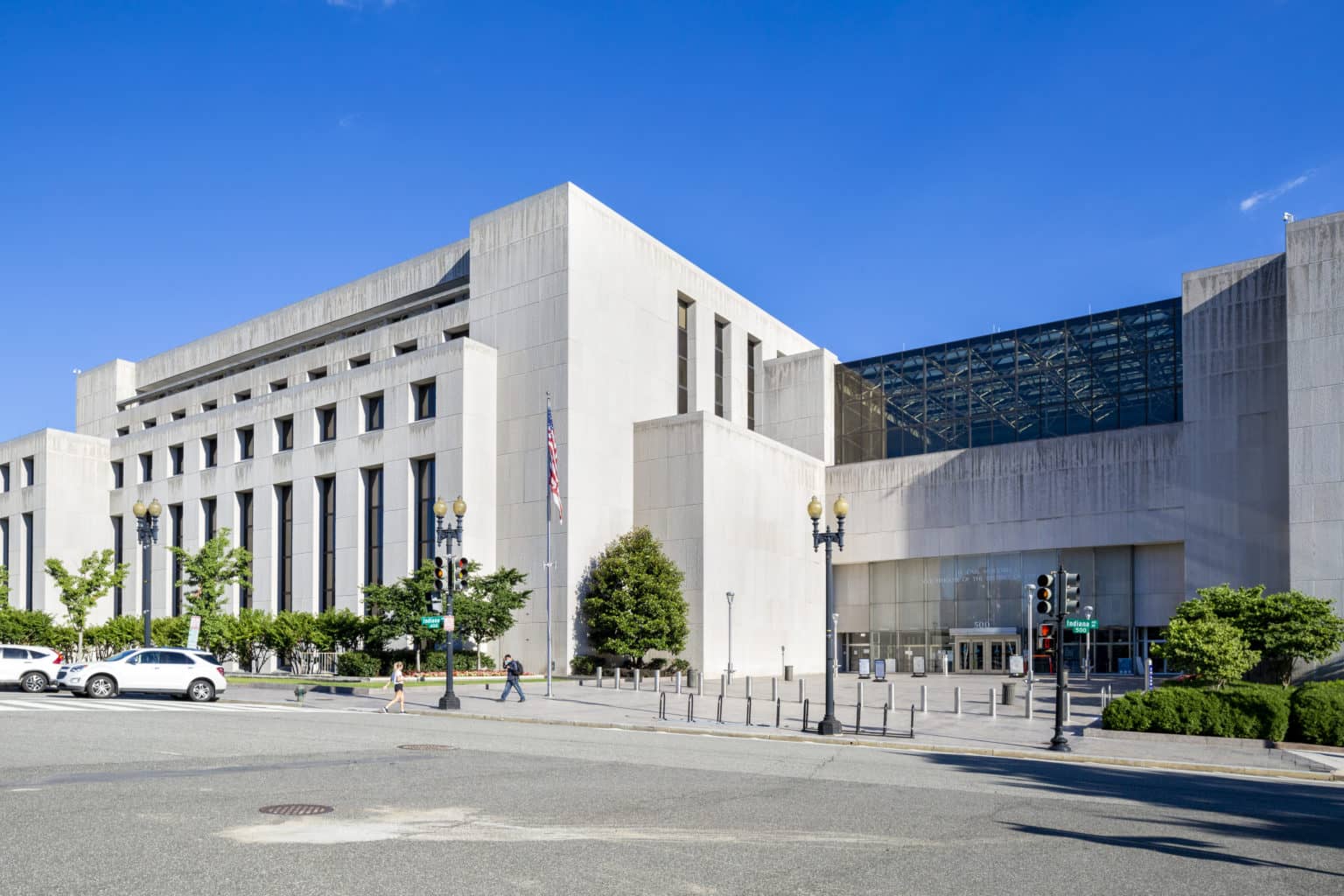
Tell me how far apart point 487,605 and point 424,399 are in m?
14.5

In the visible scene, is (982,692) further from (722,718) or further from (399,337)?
(399,337)

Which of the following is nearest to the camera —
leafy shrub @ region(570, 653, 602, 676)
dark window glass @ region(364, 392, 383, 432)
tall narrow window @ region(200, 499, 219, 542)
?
leafy shrub @ region(570, 653, 602, 676)

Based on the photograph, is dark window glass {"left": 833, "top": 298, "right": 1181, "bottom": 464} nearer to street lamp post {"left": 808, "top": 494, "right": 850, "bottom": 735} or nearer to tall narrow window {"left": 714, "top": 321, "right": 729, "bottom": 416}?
tall narrow window {"left": 714, "top": 321, "right": 729, "bottom": 416}

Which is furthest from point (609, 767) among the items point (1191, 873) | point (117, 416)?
point (117, 416)

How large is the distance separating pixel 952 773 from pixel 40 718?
62.8 ft

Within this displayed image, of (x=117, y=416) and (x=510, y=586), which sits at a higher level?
(x=117, y=416)

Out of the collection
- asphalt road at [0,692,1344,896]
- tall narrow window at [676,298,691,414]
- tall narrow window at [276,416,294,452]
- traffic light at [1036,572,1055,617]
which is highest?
tall narrow window at [676,298,691,414]

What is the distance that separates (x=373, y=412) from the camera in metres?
60.9

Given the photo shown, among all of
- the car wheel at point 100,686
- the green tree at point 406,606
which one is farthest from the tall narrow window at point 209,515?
the car wheel at point 100,686

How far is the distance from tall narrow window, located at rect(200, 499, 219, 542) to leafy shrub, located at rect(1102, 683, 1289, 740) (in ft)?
185

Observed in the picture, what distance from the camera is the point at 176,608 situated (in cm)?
6938

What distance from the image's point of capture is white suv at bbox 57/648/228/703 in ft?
112

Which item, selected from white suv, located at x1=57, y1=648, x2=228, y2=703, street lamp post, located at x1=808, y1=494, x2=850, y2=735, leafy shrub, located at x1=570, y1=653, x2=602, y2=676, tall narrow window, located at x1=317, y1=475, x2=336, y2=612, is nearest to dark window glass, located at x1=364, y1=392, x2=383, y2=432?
tall narrow window, located at x1=317, y1=475, x2=336, y2=612

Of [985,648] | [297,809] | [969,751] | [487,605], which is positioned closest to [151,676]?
[487,605]
